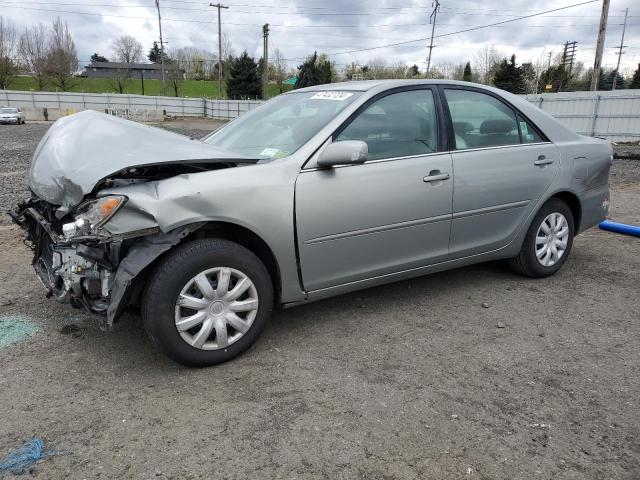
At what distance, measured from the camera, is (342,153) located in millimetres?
3160

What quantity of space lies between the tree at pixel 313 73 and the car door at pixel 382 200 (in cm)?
4163

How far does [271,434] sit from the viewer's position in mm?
2449

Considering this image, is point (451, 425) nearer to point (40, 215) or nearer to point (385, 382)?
point (385, 382)

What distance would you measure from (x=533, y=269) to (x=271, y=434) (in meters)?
2.97

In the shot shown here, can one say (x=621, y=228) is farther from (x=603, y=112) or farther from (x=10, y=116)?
(x=10, y=116)

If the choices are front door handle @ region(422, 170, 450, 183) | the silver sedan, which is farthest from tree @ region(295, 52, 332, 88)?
front door handle @ region(422, 170, 450, 183)

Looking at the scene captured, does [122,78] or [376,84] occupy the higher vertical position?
[122,78]

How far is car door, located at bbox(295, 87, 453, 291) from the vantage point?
10.6ft

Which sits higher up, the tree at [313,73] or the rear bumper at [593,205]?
the tree at [313,73]

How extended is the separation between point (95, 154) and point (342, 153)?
4.77 feet

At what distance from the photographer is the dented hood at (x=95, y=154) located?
2879 mm

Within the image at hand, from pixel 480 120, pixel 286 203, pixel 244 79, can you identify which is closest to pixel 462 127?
pixel 480 120

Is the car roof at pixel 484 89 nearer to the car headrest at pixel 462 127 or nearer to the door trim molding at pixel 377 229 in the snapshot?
the car headrest at pixel 462 127

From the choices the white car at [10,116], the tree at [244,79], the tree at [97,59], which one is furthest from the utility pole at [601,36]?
the tree at [97,59]
